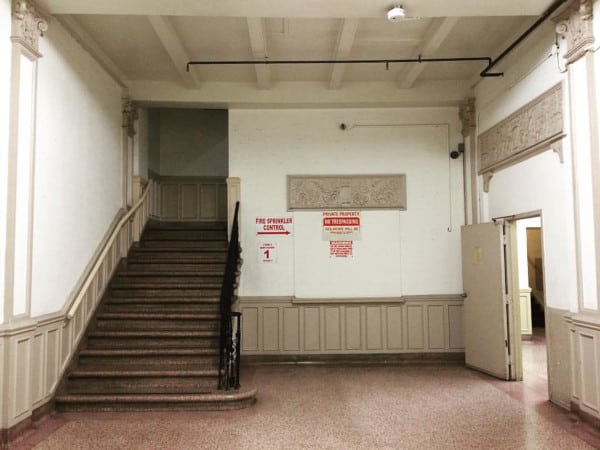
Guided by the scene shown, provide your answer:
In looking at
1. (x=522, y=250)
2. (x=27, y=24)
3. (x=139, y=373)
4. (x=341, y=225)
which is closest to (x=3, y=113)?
(x=27, y=24)

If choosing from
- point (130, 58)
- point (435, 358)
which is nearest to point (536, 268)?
point (435, 358)

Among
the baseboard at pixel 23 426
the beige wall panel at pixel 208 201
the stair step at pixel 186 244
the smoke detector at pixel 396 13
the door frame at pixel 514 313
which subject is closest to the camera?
the baseboard at pixel 23 426

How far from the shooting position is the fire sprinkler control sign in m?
6.84

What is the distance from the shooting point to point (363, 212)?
6887 mm

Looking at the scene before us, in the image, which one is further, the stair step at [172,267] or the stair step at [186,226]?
the stair step at [186,226]

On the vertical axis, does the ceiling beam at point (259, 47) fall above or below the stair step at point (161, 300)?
above

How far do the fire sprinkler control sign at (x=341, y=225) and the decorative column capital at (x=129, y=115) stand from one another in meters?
3.02

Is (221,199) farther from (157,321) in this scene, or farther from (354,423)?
(354,423)

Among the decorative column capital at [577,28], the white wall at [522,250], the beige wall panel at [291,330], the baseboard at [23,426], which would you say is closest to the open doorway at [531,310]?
the white wall at [522,250]

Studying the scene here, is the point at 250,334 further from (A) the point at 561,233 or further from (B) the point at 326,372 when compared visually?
(A) the point at 561,233

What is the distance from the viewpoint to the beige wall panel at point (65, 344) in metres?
4.64

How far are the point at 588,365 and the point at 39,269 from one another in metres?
4.79

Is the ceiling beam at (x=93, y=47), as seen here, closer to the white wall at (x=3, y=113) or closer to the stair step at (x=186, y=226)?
the white wall at (x=3, y=113)

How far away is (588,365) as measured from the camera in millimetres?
3971
